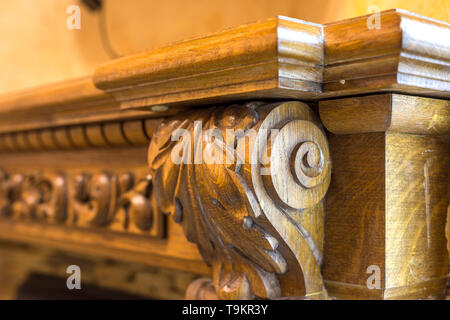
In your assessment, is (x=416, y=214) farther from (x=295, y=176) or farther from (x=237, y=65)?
(x=237, y=65)

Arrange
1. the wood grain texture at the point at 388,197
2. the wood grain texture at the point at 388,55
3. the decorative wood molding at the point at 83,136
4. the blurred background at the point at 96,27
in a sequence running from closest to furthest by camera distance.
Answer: the wood grain texture at the point at 388,55 → the wood grain texture at the point at 388,197 → the decorative wood molding at the point at 83,136 → the blurred background at the point at 96,27

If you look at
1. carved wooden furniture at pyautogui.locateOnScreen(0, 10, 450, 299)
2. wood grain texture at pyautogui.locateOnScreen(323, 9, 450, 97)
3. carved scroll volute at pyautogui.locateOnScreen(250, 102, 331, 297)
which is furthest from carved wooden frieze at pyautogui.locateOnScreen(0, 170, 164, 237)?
wood grain texture at pyautogui.locateOnScreen(323, 9, 450, 97)

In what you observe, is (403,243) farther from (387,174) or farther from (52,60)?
(52,60)

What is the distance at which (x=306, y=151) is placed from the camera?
1.78 ft

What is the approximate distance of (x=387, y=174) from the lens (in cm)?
54

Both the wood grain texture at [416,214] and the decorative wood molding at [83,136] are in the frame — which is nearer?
the wood grain texture at [416,214]

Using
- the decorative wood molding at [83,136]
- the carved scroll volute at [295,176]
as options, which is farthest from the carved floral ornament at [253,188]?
the decorative wood molding at [83,136]

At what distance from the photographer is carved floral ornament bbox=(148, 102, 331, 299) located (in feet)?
1.75

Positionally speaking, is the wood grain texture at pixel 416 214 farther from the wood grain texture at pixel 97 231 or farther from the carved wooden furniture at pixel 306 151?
the wood grain texture at pixel 97 231

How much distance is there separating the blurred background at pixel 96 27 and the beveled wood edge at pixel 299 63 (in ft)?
0.85

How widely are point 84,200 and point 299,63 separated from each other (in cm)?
62

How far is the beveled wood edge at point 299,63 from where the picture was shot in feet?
1.47

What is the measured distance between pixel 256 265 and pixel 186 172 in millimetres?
132

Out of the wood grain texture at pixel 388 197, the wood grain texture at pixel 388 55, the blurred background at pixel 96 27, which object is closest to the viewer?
the wood grain texture at pixel 388 55
